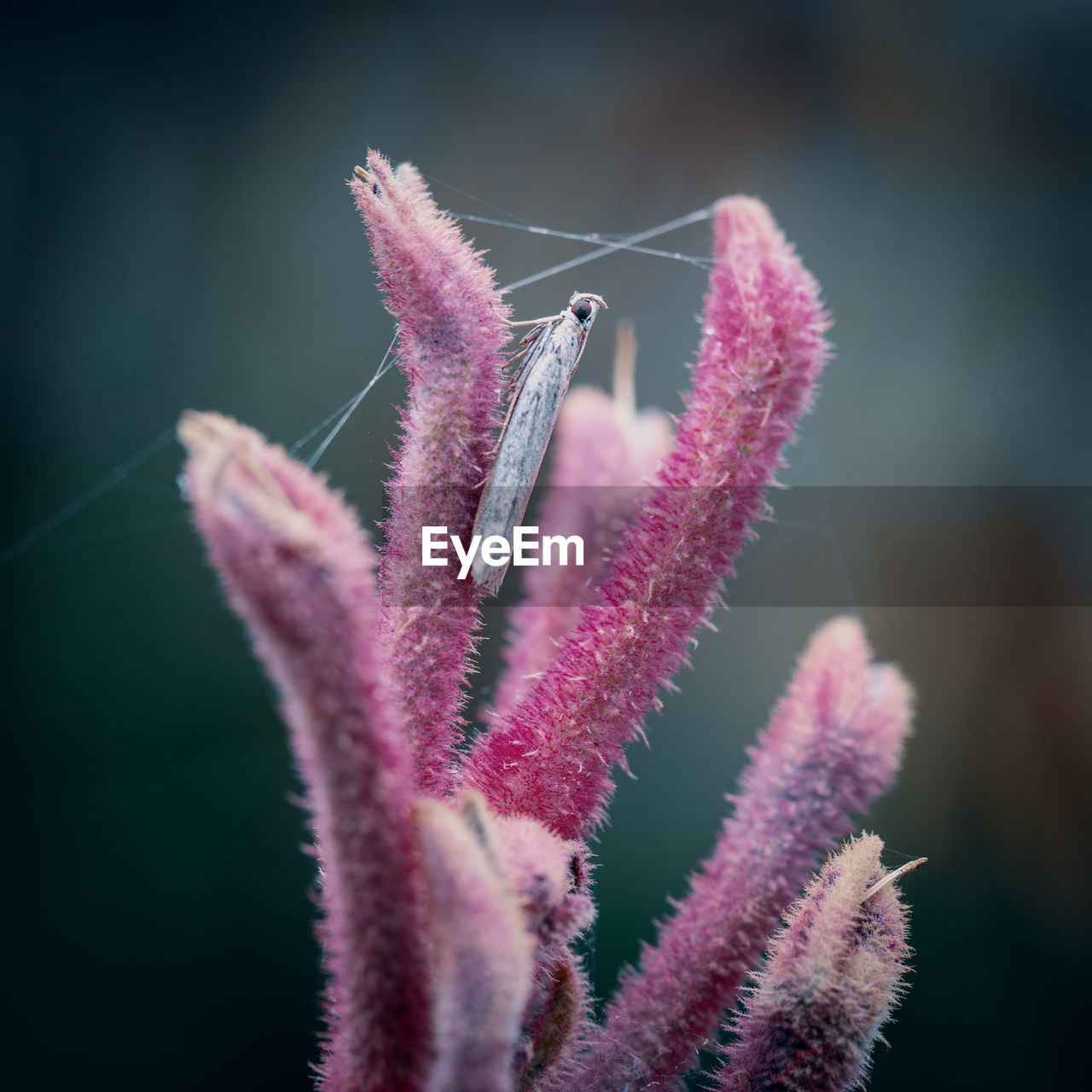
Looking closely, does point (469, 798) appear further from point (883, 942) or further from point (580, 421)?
point (580, 421)

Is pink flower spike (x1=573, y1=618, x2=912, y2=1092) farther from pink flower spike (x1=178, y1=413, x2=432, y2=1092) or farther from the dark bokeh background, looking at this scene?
the dark bokeh background

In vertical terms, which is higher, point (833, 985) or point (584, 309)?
point (584, 309)

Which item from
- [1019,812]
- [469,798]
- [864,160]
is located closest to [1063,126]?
[864,160]

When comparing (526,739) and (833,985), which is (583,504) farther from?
(833,985)

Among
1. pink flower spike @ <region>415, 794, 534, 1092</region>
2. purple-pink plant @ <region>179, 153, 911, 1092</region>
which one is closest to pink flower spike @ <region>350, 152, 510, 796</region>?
purple-pink plant @ <region>179, 153, 911, 1092</region>

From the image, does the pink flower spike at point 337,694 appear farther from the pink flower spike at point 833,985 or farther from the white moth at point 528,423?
the pink flower spike at point 833,985

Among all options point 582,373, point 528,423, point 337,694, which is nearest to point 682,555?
point 528,423
